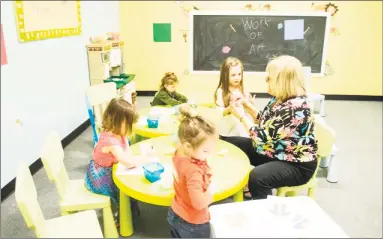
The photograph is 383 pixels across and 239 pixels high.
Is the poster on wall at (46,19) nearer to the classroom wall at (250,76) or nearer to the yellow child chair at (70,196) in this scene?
the yellow child chair at (70,196)

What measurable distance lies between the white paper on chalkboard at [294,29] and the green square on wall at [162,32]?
1.80 meters

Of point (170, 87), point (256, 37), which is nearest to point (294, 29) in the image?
point (256, 37)

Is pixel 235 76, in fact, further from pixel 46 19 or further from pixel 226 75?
pixel 46 19

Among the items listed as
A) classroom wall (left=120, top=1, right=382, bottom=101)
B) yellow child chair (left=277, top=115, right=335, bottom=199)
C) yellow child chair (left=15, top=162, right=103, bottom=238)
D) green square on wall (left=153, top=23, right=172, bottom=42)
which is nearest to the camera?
yellow child chair (left=15, top=162, right=103, bottom=238)

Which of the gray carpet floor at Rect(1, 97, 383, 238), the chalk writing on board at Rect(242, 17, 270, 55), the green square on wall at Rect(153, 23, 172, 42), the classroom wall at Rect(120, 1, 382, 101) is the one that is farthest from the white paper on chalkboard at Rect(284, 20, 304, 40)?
the green square on wall at Rect(153, 23, 172, 42)

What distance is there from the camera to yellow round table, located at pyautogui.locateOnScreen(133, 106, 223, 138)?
226 cm

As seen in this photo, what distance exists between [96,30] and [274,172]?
3.36 meters

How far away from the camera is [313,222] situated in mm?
1037

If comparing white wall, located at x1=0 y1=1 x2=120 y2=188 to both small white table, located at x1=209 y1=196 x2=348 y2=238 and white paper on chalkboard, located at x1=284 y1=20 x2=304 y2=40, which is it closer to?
small white table, located at x1=209 y1=196 x2=348 y2=238

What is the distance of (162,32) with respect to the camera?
205 inches

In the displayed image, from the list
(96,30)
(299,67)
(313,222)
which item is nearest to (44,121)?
(96,30)

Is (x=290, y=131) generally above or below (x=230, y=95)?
below

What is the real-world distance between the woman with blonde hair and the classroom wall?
336 cm

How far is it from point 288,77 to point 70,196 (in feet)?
4.41
